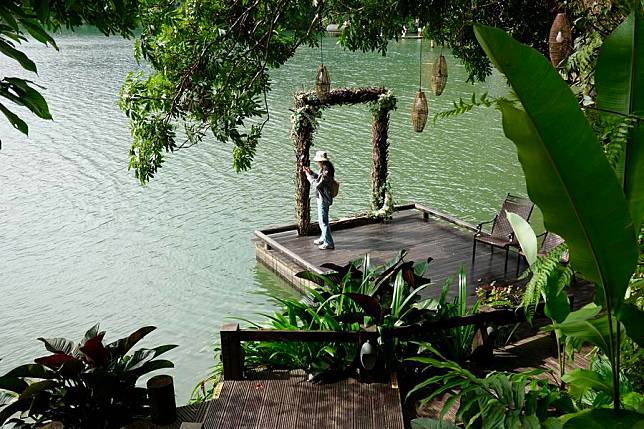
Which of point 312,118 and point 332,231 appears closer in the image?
point 312,118


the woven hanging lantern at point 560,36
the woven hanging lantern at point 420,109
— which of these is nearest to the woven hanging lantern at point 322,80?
the woven hanging lantern at point 420,109

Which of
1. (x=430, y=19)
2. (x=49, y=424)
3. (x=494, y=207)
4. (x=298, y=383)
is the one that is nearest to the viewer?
(x=49, y=424)

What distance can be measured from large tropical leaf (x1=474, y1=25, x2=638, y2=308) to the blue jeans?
7.01m

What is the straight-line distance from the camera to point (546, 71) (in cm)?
149

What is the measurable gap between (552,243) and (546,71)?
20.7 ft

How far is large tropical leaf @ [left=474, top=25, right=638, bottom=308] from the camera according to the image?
149 cm

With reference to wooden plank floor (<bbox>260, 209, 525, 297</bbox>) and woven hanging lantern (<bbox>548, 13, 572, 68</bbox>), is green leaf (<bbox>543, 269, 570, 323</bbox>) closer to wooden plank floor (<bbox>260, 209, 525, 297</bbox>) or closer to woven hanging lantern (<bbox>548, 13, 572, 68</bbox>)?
woven hanging lantern (<bbox>548, 13, 572, 68</bbox>)

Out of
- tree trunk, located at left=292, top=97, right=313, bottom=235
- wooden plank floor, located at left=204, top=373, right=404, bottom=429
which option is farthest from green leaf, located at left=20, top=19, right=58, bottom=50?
tree trunk, located at left=292, top=97, right=313, bottom=235

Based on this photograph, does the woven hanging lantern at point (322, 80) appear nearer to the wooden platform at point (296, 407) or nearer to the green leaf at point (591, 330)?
the wooden platform at point (296, 407)

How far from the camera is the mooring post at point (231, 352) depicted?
4236 millimetres

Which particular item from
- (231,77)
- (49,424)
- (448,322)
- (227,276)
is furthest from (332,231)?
(49,424)

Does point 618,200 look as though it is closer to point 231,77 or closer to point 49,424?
point 49,424

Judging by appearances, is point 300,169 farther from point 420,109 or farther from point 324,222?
point 420,109

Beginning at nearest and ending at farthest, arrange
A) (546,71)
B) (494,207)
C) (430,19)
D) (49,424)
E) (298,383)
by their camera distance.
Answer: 1. (546,71)
2. (49,424)
3. (298,383)
4. (430,19)
5. (494,207)
